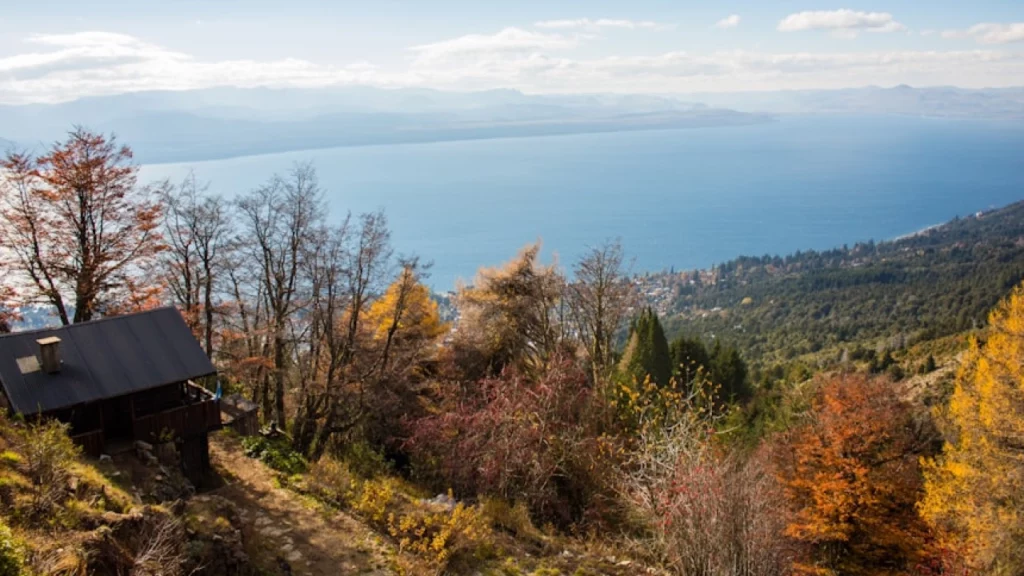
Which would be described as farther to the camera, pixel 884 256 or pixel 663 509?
pixel 884 256

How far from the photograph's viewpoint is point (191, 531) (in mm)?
9938

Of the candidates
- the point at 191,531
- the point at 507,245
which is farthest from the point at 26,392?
the point at 507,245

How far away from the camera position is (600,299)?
25.5 m

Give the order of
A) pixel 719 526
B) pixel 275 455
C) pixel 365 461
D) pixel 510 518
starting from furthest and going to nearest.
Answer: pixel 365 461 → pixel 275 455 → pixel 510 518 → pixel 719 526

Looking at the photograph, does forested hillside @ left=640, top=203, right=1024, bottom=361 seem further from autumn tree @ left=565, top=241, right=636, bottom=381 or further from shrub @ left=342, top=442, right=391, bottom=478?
shrub @ left=342, top=442, right=391, bottom=478

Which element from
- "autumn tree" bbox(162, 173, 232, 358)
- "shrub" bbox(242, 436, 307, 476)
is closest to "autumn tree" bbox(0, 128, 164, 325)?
"autumn tree" bbox(162, 173, 232, 358)

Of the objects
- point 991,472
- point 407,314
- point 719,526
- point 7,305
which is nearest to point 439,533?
point 719,526

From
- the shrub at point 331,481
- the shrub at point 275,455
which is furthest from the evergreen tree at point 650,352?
the shrub at point 275,455

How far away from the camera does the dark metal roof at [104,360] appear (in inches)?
466

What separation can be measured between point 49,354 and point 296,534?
584 cm

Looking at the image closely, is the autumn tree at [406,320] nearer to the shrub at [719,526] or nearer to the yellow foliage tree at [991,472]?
the shrub at [719,526]

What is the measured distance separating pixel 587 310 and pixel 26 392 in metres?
19.0

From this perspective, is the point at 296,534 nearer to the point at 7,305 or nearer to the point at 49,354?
the point at 49,354

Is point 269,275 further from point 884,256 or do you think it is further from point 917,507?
point 884,256
